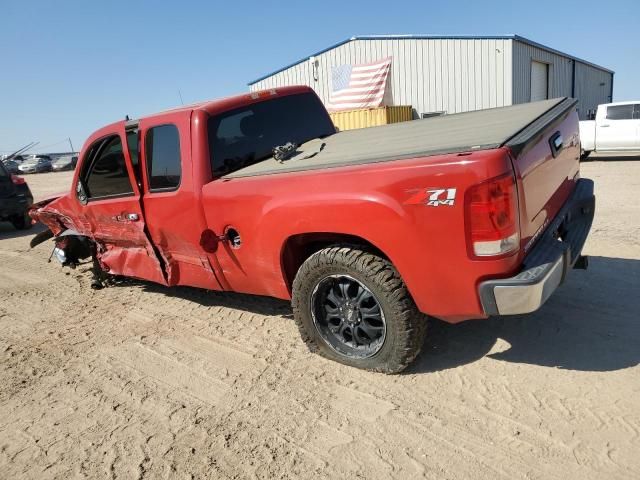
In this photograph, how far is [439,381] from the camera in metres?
3.01

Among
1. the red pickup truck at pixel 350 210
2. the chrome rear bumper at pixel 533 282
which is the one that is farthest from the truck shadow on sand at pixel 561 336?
the chrome rear bumper at pixel 533 282

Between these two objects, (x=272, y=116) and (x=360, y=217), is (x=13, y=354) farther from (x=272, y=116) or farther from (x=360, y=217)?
(x=360, y=217)

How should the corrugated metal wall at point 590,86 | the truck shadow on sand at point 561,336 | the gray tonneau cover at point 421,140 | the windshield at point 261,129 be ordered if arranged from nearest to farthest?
the gray tonneau cover at point 421,140 < the truck shadow on sand at point 561,336 < the windshield at point 261,129 < the corrugated metal wall at point 590,86

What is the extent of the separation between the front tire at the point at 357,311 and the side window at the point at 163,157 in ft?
4.58

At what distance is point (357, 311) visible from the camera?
3121 millimetres

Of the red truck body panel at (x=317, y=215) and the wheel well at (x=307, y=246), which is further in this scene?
the wheel well at (x=307, y=246)

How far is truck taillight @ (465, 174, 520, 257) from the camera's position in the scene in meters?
2.34

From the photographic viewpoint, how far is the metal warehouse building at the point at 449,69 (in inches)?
735

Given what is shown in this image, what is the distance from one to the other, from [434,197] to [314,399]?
143cm

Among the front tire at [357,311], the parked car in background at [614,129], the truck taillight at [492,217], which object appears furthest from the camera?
the parked car in background at [614,129]

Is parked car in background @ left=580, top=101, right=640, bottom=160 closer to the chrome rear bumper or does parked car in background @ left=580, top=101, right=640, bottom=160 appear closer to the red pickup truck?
the red pickup truck

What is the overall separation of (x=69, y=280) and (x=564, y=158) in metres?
5.71

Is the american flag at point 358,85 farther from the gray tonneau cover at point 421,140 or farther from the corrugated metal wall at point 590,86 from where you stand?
the gray tonneau cover at point 421,140

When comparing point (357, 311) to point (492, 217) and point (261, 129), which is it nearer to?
point (492, 217)
